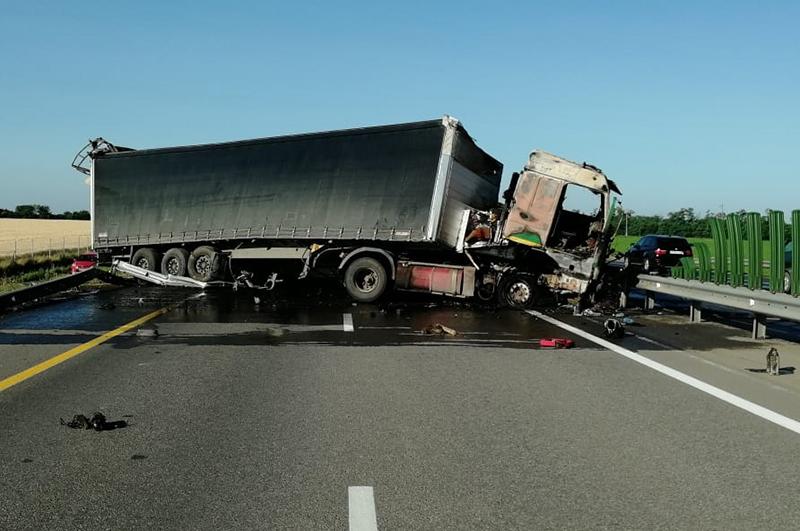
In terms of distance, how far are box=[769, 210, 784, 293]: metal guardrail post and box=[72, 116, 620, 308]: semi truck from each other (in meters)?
4.94

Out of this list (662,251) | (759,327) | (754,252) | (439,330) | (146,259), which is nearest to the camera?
(754,252)

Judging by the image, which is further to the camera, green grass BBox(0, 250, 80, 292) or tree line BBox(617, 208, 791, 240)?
tree line BBox(617, 208, 791, 240)

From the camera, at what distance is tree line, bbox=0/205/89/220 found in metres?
113

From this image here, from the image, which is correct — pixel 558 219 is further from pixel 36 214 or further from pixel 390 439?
pixel 36 214

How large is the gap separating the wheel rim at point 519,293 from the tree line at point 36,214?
102 metres

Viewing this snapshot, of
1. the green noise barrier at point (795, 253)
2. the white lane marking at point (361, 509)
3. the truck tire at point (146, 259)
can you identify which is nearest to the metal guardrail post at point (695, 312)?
the green noise barrier at point (795, 253)

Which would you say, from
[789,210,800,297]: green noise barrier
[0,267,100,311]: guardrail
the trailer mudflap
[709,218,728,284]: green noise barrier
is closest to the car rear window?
[709,218,728,284]: green noise barrier

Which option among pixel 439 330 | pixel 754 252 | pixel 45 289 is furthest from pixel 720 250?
pixel 45 289

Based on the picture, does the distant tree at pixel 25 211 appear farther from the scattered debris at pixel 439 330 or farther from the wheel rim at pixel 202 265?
the scattered debris at pixel 439 330

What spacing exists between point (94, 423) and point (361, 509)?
114 inches

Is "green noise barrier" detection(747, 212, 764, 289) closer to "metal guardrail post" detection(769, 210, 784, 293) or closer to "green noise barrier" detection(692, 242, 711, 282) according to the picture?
"metal guardrail post" detection(769, 210, 784, 293)

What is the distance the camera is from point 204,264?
853 inches

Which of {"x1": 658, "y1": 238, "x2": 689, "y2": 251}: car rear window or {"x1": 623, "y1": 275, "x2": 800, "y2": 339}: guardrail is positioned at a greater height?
{"x1": 658, "y1": 238, "x2": 689, "y2": 251}: car rear window

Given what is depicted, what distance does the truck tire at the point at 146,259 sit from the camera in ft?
74.7
